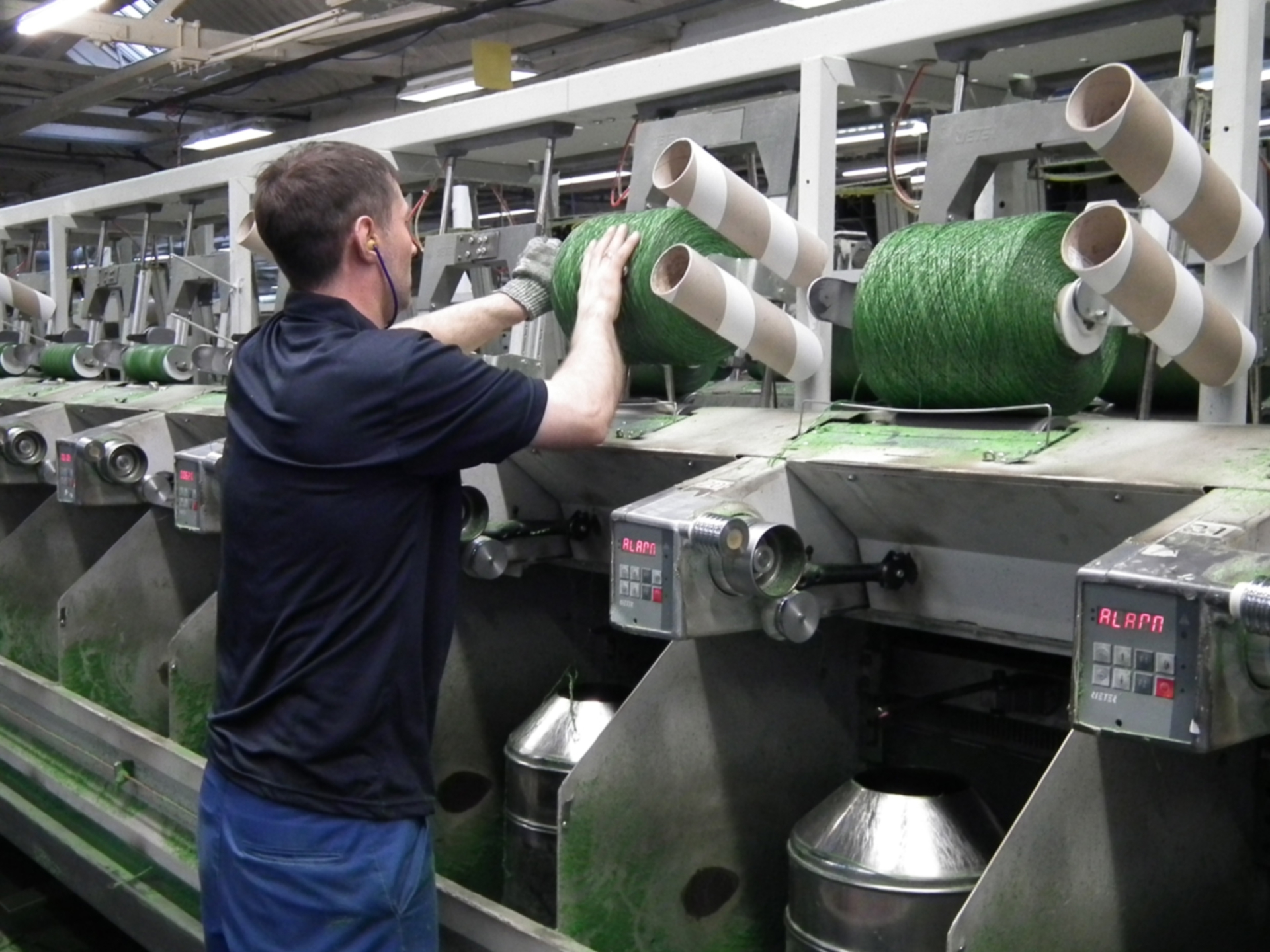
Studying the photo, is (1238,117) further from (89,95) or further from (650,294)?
(89,95)

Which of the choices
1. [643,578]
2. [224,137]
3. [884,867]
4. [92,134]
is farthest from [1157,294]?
[92,134]

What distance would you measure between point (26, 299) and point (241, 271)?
1.00 meters

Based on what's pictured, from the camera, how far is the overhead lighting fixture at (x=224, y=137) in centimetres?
887

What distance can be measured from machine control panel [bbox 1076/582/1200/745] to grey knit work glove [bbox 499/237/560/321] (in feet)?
3.54

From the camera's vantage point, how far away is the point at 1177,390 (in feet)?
6.01

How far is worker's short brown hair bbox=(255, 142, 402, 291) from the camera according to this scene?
5.01ft

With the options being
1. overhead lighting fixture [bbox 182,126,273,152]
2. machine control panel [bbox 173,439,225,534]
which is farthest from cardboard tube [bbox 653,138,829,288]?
overhead lighting fixture [bbox 182,126,273,152]

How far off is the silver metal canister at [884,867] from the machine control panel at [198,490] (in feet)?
4.50

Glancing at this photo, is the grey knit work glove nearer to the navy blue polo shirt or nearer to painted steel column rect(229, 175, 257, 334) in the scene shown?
the navy blue polo shirt

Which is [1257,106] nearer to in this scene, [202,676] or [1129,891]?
[1129,891]

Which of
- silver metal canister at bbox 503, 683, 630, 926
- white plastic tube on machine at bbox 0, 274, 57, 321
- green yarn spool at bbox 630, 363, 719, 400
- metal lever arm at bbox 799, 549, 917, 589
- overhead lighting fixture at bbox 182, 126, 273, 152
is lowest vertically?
silver metal canister at bbox 503, 683, 630, 926

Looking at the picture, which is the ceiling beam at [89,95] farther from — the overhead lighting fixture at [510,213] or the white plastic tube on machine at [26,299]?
the white plastic tube on machine at [26,299]

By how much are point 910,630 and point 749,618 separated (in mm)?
601

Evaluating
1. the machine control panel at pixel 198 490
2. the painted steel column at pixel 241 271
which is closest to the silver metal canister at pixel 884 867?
the machine control panel at pixel 198 490
